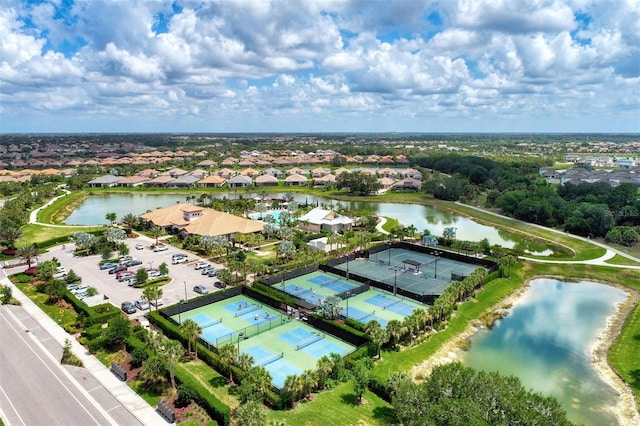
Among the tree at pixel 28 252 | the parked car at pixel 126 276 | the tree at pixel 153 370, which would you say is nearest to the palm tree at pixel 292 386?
the tree at pixel 153 370

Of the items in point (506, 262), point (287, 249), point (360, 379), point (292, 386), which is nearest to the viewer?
point (292, 386)

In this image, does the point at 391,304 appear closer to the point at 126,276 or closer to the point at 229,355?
the point at 229,355

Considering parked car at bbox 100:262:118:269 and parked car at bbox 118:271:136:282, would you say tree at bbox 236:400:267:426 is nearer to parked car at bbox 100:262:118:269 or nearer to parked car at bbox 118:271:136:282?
parked car at bbox 118:271:136:282

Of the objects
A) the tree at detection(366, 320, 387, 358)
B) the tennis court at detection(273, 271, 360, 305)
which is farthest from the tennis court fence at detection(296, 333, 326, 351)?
the tennis court at detection(273, 271, 360, 305)

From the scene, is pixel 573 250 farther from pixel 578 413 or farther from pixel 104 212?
pixel 104 212

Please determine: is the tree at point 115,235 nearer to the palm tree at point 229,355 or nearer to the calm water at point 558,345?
the palm tree at point 229,355

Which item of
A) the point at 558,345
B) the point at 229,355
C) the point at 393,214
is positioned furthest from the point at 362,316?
the point at 393,214

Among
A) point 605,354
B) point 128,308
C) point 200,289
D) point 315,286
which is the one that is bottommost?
point 605,354
